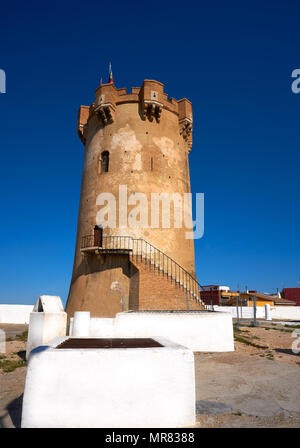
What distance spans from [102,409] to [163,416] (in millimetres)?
808

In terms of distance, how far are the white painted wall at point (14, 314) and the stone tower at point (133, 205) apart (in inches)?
460

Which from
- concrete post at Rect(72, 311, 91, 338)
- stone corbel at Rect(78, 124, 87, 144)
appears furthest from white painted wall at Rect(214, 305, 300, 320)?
concrete post at Rect(72, 311, 91, 338)

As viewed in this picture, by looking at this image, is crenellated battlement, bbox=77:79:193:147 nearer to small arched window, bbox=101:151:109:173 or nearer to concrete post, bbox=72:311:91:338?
small arched window, bbox=101:151:109:173

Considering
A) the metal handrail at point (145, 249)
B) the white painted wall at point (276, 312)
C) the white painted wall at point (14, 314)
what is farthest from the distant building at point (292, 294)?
the white painted wall at point (14, 314)

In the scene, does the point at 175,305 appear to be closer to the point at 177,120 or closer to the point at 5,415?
the point at 5,415

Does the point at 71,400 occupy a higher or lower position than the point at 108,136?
lower

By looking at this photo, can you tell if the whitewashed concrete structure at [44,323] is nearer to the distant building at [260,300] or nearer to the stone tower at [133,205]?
the stone tower at [133,205]

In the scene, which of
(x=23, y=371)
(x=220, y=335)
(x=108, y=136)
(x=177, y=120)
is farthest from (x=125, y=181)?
(x=23, y=371)

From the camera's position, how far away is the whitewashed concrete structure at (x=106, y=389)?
3803mm

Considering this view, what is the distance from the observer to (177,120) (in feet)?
68.4

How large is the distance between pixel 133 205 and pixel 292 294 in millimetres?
44619

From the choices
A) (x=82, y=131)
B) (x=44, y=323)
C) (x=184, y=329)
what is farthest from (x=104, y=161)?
(x=44, y=323)
